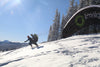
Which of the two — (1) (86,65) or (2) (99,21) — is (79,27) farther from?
(1) (86,65)

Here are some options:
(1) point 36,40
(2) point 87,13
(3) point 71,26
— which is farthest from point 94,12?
(1) point 36,40

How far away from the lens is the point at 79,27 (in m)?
12.8

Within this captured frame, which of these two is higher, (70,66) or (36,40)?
(36,40)

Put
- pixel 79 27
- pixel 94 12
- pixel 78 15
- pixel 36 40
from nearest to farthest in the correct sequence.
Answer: pixel 36 40 → pixel 94 12 → pixel 78 15 → pixel 79 27

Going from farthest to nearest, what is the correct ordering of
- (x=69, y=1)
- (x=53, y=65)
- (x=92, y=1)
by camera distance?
(x=69, y=1), (x=92, y=1), (x=53, y=65)

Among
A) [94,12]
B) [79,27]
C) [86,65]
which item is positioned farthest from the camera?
[79,27]

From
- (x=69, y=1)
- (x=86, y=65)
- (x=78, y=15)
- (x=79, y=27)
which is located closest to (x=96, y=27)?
(x=79, y=27)

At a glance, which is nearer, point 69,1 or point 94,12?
point 94,12

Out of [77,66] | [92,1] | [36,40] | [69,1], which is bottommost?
[77,66]

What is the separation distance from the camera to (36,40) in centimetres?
966

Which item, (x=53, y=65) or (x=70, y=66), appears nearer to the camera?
(x=70, y=66)

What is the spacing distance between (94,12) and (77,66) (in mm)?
9996

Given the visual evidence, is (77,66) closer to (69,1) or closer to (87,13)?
(87,13)

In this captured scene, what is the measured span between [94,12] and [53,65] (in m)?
10.2
